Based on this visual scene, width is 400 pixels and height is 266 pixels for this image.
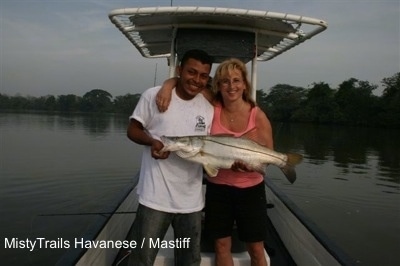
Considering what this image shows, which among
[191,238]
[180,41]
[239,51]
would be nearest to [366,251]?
[239,51]

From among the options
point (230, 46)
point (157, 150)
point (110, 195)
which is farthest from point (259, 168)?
point (110, 195)

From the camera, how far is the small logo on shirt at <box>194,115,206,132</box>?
3099 millimetres

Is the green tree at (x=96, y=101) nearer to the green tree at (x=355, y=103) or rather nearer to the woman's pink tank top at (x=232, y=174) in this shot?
the green tree at (x=355, y=103)

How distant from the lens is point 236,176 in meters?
3.30

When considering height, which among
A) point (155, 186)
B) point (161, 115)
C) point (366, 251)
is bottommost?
point (366, 251)

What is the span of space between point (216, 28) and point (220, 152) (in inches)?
123

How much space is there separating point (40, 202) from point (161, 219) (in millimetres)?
8457

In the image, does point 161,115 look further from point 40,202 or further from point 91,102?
point 91,102

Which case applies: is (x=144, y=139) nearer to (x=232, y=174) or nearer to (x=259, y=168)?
(x=232, y=174)

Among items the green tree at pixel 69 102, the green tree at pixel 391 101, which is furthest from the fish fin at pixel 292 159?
the green tree at pixel 69 102

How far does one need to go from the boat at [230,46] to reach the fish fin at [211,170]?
126 centimetres

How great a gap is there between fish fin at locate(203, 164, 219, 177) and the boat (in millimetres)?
1265

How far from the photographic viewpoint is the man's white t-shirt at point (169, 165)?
9.89ft

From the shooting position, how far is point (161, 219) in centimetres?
305
